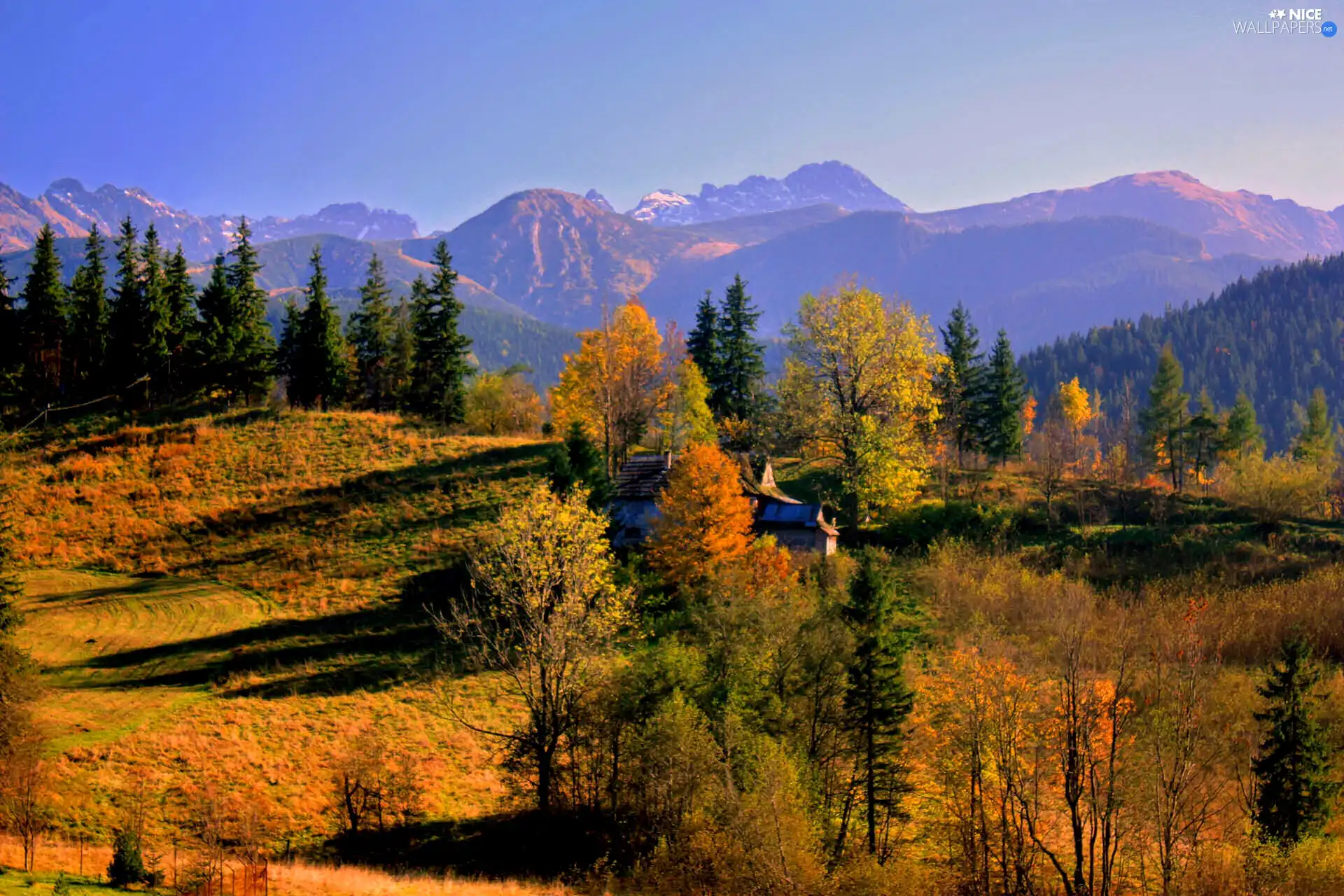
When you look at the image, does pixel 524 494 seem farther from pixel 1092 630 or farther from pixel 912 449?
pixel 1092 630

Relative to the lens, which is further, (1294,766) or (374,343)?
(374,343)

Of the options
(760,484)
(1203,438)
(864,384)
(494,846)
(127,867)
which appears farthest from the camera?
(1203,438)

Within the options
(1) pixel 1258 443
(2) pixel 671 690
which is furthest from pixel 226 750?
(1) pixel 1258 443

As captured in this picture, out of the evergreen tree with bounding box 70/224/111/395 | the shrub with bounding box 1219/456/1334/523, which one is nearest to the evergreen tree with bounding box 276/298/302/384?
the evergreen tree with bounding box 70/224/111/395

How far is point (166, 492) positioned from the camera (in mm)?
49344

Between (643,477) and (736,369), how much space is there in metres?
19.5

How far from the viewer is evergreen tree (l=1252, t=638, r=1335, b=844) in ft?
76.7

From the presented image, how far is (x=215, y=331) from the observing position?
59.7 m

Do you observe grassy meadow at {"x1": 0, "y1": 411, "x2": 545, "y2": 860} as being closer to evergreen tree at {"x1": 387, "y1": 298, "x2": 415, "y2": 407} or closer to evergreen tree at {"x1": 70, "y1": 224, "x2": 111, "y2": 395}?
evergreen tree at {"x1": 70, "y1": 224, "x2": 111, "y2": 395}

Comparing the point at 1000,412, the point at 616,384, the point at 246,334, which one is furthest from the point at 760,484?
the point at 246,334

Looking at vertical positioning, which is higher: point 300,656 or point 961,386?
point 961,386

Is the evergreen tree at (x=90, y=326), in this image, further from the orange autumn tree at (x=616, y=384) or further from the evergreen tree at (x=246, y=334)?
the orange autumn tree at (x=616, y=384)

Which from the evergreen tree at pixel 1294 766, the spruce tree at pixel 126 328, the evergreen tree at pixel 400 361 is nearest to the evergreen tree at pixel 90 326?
the spruce tree at pixel 126 328

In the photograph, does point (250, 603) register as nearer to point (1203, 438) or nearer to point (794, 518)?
point (794, 518)
